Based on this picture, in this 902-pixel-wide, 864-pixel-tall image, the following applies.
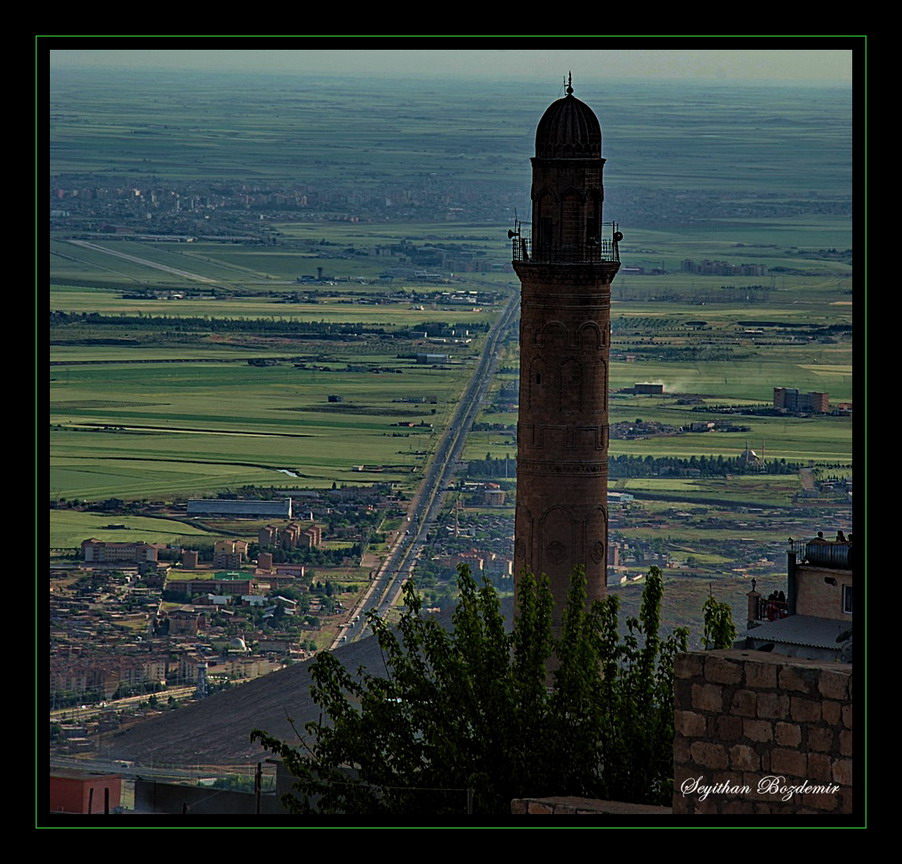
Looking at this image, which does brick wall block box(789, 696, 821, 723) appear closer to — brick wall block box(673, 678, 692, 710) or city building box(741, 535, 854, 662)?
brick wall block box(673, 678, 692, 710)

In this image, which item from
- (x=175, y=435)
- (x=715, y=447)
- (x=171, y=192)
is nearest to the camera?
(x=715, y=447)

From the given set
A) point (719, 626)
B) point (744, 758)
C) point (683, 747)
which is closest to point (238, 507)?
point (719, 626)

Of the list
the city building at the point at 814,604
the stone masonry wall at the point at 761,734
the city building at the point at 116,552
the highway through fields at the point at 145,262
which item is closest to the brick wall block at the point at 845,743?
the stone masonry wall at the point at 761,734

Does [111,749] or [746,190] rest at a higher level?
[746,190]

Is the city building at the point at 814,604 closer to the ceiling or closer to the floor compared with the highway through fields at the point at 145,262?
closer to the floor

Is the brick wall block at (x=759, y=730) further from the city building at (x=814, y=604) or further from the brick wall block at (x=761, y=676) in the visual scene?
the city building at (x=814, y=604)

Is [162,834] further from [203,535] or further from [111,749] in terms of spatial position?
[203,535]
